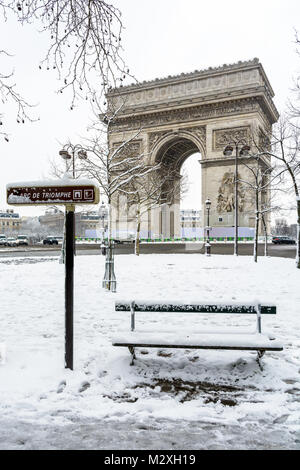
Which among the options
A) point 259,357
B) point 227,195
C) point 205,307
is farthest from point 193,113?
point 259,357

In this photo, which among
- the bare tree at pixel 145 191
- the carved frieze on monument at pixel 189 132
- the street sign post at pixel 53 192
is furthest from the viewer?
the carved frieze on monument at pixel 189 132

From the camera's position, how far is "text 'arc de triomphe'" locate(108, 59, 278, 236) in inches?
1491

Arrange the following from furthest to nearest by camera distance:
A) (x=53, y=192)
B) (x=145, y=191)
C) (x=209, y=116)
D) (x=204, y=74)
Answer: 1. (x=204, y=74)
2. (x=209, y=116)
3. (x=145, y=191)
4. (x=53, y=192)

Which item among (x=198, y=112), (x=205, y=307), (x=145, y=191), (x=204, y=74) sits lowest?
(x=205, y=307)

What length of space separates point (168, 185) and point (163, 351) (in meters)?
38.2

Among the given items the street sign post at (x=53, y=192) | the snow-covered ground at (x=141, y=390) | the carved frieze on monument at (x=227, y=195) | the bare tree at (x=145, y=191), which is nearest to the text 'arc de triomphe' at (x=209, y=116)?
the carved frieze on monument at (x=227, y=195)

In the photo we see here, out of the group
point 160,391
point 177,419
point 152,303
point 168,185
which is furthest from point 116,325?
point 168,185

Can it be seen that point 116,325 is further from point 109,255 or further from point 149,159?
point 149,159

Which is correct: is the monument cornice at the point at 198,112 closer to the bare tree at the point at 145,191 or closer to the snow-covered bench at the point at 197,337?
the bare tree at the point at 145,191

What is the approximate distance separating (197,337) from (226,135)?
3755cm

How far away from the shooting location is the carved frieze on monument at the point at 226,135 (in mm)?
37688

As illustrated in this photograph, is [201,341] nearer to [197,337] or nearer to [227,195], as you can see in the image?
[197,337]

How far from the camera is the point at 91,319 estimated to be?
6.19 metres

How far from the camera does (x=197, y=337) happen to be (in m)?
4.07
